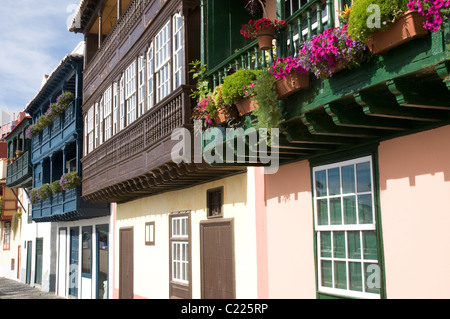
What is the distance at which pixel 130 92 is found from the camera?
1330cm

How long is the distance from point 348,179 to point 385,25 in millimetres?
2788

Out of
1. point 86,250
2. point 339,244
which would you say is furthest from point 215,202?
point 86,250

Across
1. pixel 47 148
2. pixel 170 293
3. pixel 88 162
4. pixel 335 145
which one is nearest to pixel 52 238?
pixel 47 148

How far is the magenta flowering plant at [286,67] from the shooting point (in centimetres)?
609

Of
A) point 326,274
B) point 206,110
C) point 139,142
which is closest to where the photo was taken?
point 326,274

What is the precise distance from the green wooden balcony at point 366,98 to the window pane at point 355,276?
158 cm

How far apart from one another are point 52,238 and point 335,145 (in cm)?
2089

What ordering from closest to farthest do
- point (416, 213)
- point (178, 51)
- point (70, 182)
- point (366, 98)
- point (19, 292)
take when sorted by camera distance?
point (366, 98) < point (416, 213) < point (178, 51) < point (70, 182) < point (19, 292)

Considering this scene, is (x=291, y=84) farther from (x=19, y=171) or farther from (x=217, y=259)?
(x=19, y=171)

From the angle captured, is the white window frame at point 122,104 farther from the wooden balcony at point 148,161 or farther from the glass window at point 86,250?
the glass window at point 86,250

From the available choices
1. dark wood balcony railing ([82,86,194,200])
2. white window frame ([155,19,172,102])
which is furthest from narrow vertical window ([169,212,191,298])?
white window frame ([155,19,172,102])

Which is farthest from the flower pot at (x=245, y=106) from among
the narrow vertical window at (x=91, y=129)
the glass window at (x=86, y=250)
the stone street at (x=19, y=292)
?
the stone street at (x=19, y=292)

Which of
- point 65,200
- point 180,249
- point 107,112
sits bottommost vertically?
point 180,249

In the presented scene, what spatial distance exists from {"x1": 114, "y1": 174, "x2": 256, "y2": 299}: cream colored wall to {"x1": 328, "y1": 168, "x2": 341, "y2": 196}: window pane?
7.86 ft
